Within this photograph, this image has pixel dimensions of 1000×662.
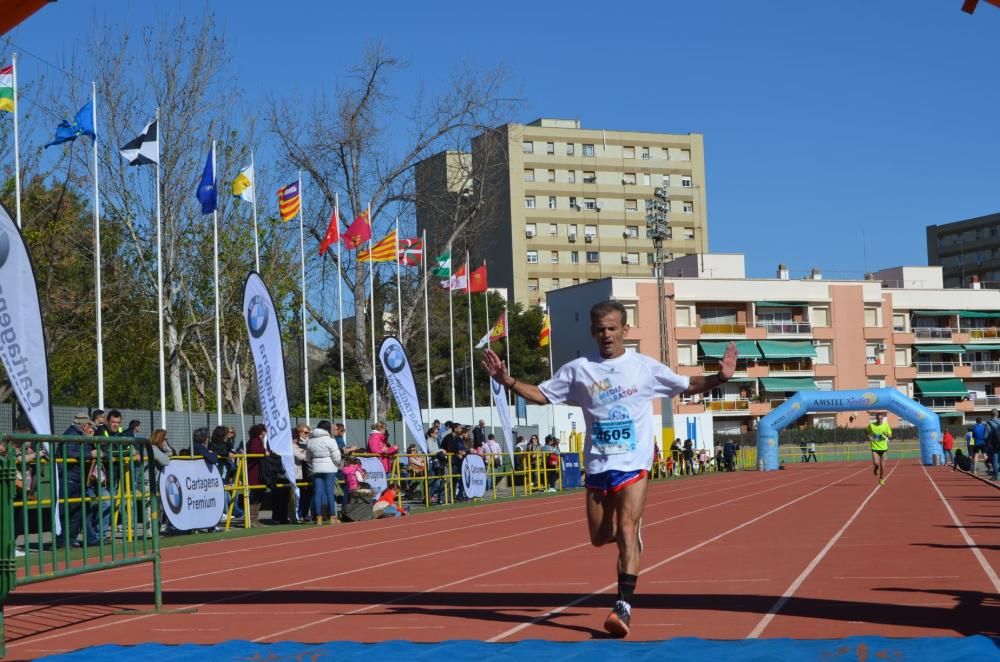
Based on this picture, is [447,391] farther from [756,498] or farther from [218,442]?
[218,442]

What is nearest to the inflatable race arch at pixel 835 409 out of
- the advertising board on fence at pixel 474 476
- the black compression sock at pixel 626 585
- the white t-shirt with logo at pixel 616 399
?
the advertising board on fence at pixel 474 476

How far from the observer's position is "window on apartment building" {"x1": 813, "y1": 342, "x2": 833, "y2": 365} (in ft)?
316

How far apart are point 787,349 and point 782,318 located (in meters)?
2.50

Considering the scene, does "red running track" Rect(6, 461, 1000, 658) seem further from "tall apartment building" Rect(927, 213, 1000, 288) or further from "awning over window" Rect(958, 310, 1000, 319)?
"tall apartment building" Rect(927, 213, 1000, 288)

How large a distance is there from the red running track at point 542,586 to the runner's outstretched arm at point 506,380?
1.43 meters

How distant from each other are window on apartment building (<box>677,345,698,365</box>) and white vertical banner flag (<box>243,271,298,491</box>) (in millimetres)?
71226

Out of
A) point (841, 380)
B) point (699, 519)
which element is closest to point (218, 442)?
point (699, 519)

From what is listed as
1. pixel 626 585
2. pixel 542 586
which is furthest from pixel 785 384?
pixel 626 585

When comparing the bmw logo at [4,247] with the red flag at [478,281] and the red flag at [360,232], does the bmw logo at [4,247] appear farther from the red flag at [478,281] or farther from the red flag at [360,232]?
the red flag at [478,281]

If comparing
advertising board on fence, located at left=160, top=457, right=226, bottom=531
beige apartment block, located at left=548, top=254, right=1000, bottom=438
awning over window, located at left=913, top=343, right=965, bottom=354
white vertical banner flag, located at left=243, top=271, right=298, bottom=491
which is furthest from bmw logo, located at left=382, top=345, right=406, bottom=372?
awning over window, located at left=913, top=343, right=965, bottom=354

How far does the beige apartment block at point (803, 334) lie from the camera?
91438 mm

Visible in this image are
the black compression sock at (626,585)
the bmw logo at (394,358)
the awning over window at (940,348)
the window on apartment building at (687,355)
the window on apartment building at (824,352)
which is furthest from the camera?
the awning over window at (940,348)

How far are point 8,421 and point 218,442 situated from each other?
4405 millimetres

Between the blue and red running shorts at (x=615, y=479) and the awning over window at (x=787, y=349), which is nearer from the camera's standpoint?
the blue and red running shorts at (x=615, y=479)
